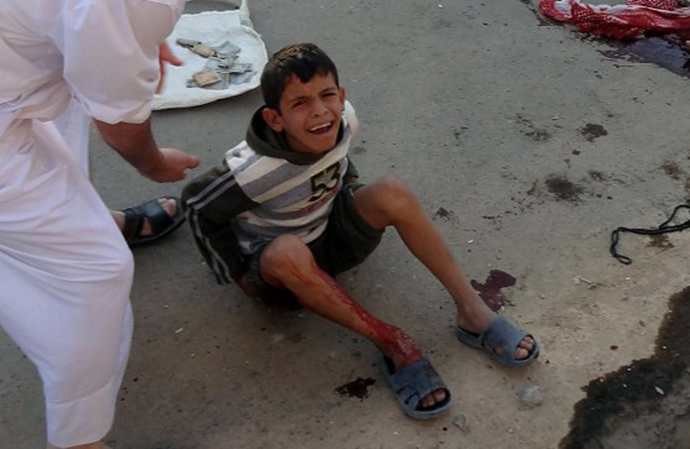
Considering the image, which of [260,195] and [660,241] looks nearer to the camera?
[260,195]

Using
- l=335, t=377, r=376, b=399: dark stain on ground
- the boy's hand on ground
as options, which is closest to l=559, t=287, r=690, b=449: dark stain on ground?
l=335, t=377, r=376, b=399: dark stain on ground

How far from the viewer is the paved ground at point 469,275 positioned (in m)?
2.02

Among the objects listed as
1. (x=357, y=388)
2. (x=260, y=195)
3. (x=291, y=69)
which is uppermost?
(x=291, y=69)

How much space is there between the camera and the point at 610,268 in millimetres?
2381

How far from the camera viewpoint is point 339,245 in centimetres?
222

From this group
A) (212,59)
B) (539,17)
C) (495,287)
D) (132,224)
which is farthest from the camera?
(539,17)

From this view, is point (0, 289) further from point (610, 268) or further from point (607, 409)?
point (610, 268)

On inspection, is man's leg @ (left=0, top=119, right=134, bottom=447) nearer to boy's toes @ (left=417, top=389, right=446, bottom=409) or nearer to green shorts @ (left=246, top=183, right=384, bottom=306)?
green shorts @ (left=246, top=183, right=384, bottom=306)

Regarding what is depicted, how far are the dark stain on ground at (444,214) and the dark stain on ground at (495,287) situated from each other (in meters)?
0.25

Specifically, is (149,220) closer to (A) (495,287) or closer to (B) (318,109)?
(B) (318,109)

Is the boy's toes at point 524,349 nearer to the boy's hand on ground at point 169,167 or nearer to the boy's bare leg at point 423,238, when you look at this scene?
the boy's bare leg at point 423,238

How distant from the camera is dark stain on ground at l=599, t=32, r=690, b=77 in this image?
3.17 meters

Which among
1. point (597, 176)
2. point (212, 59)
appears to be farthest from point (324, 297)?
point (212, 59)

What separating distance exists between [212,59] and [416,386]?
1.68 m
